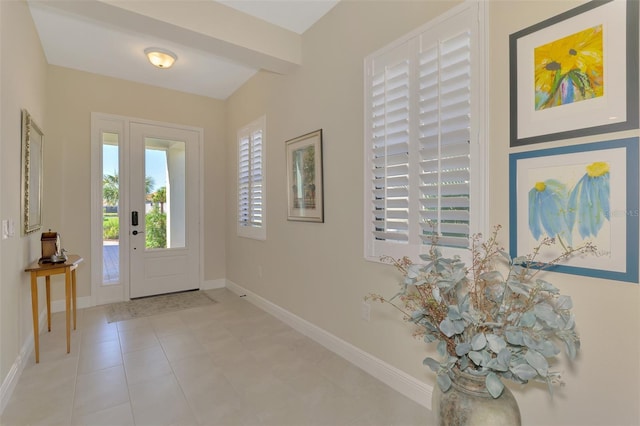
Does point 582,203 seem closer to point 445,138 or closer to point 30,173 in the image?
point 445,138

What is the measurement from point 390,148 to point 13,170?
2582 mm

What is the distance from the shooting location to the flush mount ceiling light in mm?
3337

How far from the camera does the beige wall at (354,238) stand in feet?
4.34

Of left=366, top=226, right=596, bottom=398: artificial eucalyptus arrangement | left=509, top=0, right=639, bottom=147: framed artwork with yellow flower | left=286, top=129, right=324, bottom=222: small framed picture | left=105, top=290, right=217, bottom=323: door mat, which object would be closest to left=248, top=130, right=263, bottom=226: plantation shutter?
left=286, top=129, right=324, bottom=222: small framed picture

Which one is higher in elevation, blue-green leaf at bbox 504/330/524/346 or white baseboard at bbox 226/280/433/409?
blue-green leaf at bbox 504/330/524/346

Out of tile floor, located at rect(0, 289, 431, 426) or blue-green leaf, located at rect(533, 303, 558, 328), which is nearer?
blue-green leaf, located at rect(533, 303, 558, 328)

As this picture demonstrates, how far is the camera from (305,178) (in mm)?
3064

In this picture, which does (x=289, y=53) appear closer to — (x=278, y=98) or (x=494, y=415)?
(x=278, y=98)

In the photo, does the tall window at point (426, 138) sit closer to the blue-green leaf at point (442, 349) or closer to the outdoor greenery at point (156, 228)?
the blue-green leaf at point (442, 349)

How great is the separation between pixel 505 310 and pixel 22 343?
128 inches

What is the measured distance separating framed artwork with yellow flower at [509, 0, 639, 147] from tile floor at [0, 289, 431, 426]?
5.63 ft

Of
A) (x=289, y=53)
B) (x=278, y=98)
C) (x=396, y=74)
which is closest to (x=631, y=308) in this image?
(x=396, y=74)

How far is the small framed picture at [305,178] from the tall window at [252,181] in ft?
2.17

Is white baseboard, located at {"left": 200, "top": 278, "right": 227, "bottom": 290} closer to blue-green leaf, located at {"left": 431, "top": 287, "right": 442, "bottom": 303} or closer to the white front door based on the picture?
the white front door
